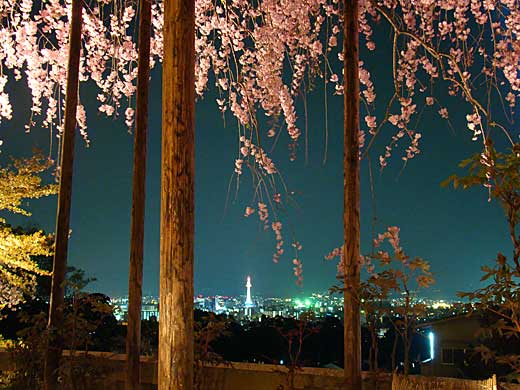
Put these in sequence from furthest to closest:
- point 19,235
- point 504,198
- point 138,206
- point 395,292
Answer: point 19,235 < point 138,206 < point 395,292 < point 504,198

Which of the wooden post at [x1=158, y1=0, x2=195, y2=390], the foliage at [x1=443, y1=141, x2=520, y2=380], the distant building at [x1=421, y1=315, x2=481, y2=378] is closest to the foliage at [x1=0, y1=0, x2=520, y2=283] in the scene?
the wooden post at [x1=158, y1=0, x2=195, y2=390]

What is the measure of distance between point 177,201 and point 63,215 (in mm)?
2856

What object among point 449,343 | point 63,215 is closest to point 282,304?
point 63,215

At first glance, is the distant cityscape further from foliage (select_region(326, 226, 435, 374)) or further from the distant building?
the distant building

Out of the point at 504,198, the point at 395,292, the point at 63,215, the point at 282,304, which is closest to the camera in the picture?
the point at 504,198

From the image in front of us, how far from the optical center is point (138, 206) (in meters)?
5.28

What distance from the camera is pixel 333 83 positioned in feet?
19.2

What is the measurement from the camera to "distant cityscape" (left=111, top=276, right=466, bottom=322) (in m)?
4.04

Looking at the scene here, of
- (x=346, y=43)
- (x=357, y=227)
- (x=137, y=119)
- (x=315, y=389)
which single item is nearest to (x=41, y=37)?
(x=137, y=119)

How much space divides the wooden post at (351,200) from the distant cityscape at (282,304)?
0.20 meters

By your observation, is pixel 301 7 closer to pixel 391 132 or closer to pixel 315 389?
pixel 391 132

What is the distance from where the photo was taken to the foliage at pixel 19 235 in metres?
7.76

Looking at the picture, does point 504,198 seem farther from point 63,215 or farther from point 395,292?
point 63,215

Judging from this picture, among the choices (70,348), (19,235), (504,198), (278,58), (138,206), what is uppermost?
(278,58)
